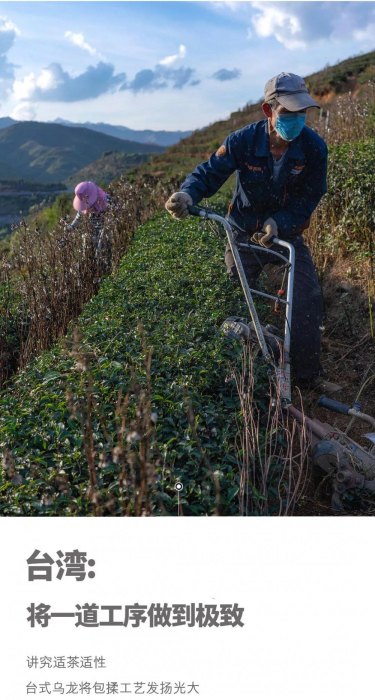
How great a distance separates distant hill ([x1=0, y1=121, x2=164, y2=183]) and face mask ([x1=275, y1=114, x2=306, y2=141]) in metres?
101

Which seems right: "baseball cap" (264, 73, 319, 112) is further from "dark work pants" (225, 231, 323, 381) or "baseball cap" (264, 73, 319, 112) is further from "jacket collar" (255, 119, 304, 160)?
"dark work pants" (225, 231, 323, 381)

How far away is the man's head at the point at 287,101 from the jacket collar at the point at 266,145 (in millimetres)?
349

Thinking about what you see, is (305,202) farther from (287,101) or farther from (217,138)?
(217,138)

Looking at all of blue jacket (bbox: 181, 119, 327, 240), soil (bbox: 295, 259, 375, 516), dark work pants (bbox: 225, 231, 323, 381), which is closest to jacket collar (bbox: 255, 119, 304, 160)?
blue jacket (bbox: 181, 119, 327, 240)

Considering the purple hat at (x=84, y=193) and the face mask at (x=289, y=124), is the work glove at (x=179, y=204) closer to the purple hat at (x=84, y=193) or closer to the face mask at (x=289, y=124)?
the face mask at (x=289, y=124)

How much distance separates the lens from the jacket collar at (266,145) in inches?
163

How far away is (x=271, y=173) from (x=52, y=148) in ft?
472

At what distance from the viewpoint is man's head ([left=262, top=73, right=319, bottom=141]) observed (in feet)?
11.5

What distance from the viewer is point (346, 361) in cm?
486

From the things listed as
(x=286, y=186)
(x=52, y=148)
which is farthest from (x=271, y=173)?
(x=52, y=148)

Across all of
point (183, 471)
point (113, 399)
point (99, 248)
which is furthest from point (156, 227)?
point (183, 471)

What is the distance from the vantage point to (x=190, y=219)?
749cm

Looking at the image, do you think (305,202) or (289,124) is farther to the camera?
(305,202)
